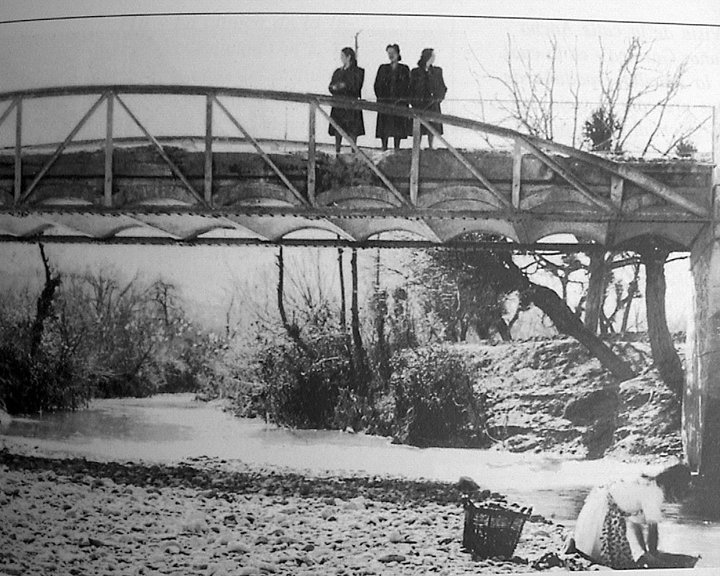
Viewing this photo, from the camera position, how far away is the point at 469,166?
373 centimetres

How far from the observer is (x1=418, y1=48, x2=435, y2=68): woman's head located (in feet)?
12.1

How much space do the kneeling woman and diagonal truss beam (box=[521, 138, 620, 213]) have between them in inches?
44.4

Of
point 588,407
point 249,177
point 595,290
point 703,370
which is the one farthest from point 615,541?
point 249,177

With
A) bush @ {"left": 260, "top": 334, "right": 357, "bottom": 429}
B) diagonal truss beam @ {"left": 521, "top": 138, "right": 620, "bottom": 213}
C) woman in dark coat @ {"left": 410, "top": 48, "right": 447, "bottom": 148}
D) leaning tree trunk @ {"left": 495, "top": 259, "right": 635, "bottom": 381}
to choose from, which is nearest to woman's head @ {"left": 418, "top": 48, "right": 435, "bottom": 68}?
woman in dark coat @ {"left": 410, "top": 48, "right": 447, "bottom": 148}

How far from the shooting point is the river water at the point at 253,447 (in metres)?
3.62

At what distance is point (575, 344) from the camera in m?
3.82

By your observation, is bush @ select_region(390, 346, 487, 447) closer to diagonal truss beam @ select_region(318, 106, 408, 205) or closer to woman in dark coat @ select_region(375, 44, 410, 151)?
diagonal truss beam @ select_region(318, 106, 408, 205)

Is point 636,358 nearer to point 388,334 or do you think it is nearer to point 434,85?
point 388,334

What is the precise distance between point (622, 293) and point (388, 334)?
986 millimetres

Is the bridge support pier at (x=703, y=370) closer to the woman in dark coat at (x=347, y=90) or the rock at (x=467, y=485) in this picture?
the rock at (x=467, y=485)

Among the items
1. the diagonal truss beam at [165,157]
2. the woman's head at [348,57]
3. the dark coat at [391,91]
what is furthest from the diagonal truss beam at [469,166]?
the diagonal truss beam at [165,157]

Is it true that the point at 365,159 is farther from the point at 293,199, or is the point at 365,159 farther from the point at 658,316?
the point at 658,316

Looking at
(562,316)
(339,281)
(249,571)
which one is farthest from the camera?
(562,316)

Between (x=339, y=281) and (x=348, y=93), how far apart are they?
2.42 ft
